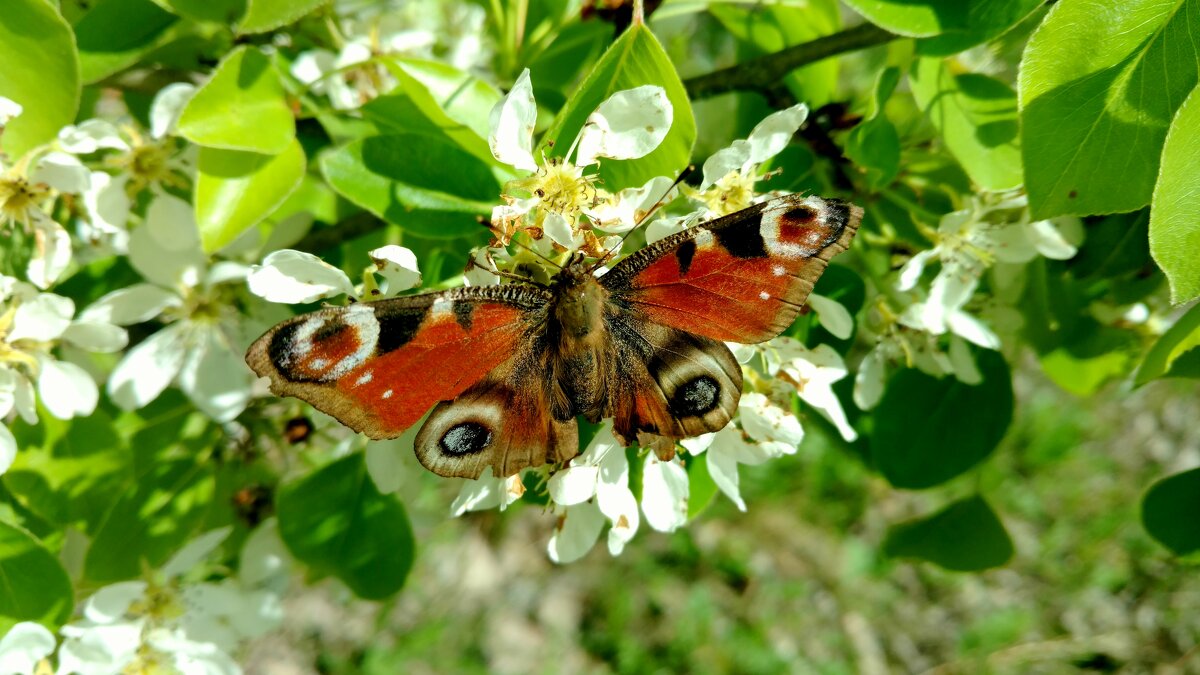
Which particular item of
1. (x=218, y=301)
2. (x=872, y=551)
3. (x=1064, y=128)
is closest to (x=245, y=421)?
(x=218, y=301)

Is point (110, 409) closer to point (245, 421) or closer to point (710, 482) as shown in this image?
point (245, 421)

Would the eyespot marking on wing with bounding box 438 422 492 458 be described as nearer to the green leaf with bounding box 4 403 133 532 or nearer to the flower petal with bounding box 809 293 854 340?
the flower petal with bounding box 809 293 854 340

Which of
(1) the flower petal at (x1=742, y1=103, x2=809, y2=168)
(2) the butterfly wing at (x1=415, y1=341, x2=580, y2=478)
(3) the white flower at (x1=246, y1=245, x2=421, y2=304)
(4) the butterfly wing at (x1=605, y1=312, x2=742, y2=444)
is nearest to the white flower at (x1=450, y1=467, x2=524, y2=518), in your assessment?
(2) the butterfly wing at (x1=415, y1=341, x2=580, y2=478)

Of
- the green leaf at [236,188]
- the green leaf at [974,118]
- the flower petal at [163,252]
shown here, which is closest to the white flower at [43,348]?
the flower petal at [163,252]

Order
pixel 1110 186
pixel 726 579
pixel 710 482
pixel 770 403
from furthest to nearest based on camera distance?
pixel 726 579 < pixel 710 482 < pixel 770 403 < pixel 1110 186

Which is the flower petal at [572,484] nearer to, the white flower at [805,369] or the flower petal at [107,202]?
the white flower at [805,369]

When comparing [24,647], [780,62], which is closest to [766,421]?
[780,62]

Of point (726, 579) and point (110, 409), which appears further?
point (726, 579)
